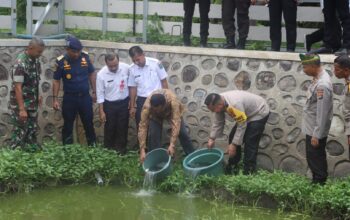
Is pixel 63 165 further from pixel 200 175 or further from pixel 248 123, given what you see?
pixel 248 123

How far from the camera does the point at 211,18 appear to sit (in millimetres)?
10336

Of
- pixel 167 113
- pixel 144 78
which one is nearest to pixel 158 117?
pixel 167 113

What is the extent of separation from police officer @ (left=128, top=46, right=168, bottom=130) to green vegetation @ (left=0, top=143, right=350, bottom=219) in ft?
2.88

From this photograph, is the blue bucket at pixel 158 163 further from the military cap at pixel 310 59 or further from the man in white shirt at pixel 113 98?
the military cap at pixel 310 59

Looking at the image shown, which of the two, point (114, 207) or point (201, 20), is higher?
point (201, 20)

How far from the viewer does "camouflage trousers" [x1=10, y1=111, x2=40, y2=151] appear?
8.70 meters

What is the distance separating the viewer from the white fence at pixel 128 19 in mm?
9766

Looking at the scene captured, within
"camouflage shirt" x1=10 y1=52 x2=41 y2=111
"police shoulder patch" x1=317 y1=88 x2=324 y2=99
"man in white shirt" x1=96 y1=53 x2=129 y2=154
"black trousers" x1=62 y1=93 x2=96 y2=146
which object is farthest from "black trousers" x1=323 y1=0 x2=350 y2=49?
"camouflage shirt" x1=10 y1=52 x2=41 y2=111

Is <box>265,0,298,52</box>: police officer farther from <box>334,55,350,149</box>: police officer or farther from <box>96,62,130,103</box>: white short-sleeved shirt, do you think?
<box>96,62,130,103</box>: white short-sleeved shirt

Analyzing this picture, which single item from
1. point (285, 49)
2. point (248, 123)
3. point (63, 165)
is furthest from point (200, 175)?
point (285, 49)

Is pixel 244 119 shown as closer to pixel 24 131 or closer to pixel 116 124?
pixel 116 124

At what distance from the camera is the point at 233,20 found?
931 centimetres

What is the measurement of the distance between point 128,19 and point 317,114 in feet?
14.9

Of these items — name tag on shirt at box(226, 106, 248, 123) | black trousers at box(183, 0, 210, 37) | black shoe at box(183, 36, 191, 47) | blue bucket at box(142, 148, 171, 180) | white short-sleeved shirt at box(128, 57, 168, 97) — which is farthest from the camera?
black shoe at box(183, 36, 191, 47)
